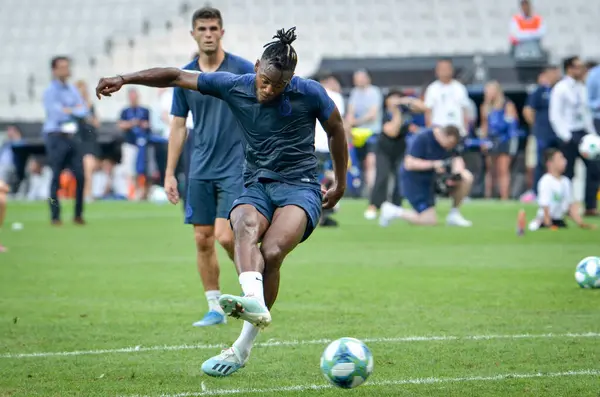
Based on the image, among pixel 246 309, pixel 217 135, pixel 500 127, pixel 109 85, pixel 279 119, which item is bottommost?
pixel 500 127

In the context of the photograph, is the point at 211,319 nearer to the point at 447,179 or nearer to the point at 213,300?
the point at 213,300

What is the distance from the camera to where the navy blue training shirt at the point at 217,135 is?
9.02 metres

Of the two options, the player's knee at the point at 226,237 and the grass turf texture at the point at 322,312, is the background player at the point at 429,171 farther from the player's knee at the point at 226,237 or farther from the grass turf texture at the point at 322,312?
the player's knee at the point at 226,237

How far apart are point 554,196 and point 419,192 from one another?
232 cm

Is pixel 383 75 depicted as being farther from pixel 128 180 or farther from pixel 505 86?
pixel 128 180

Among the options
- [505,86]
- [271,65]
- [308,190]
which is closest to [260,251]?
[308,190]

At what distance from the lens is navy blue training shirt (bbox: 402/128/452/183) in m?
18.5

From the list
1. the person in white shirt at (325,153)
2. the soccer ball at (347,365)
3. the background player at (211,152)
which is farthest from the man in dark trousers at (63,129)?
the soccer ball at (347,365)

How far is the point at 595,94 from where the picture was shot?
65.1 feet

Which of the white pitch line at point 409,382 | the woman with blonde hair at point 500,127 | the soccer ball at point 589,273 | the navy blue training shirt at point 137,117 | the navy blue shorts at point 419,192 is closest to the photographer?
the white pitch line at point 409,382

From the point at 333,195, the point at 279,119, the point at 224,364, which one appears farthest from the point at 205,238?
the point at 224,364

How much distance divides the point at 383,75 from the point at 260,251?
2139 cm

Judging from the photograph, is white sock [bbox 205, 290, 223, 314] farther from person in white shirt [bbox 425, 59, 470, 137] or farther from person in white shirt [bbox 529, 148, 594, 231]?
person in white shirt [bbox 425, 59, 470, 137]

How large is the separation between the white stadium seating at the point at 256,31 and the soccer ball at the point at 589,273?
2104cm
